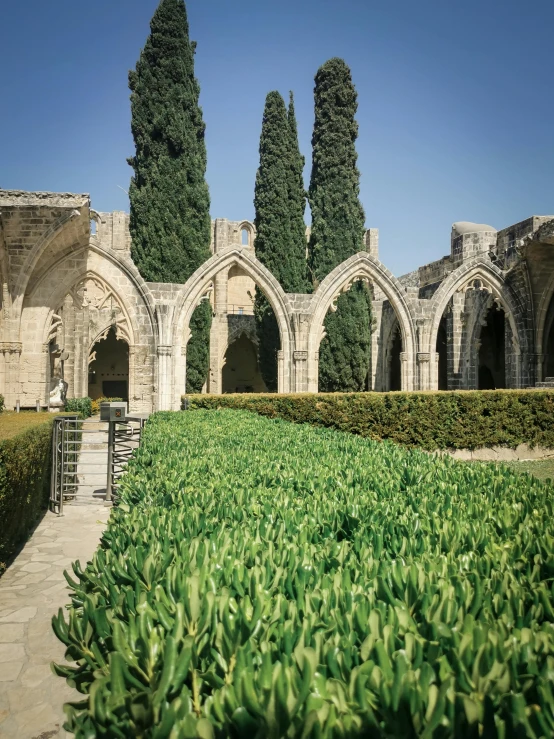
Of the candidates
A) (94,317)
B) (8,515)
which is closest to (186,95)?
(94,317)

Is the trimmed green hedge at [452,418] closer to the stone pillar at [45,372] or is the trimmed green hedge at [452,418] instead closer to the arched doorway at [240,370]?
the stone pillar at [45,372]

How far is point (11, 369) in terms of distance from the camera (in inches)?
470

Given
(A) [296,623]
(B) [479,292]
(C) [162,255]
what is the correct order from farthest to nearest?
(C) [162,255], (B) [479,292], (A) [296,623]

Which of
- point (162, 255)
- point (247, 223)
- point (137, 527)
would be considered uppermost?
point (247, 223)

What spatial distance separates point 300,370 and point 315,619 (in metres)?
12.7

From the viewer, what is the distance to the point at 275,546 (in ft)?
6.55

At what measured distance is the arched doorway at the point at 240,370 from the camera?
28.0 meters

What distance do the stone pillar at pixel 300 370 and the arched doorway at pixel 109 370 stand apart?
1479cm

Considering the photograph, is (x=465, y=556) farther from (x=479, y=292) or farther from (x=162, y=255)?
(x=162, y=255)

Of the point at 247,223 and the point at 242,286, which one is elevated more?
the point at 247,223

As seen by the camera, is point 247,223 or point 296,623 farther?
point 247,223

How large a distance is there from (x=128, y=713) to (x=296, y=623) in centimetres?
43

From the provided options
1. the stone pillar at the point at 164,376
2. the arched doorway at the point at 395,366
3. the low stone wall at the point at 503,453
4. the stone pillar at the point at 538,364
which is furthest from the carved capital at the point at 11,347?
the arched doorway at the point at 395,366

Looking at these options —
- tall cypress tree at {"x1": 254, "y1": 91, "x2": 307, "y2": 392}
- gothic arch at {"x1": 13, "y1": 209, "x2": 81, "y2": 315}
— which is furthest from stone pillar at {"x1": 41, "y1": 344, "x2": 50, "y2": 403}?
tall cypress tree at {"x1": 254, "y1": 91, "x2": 307, "y2": 392}
